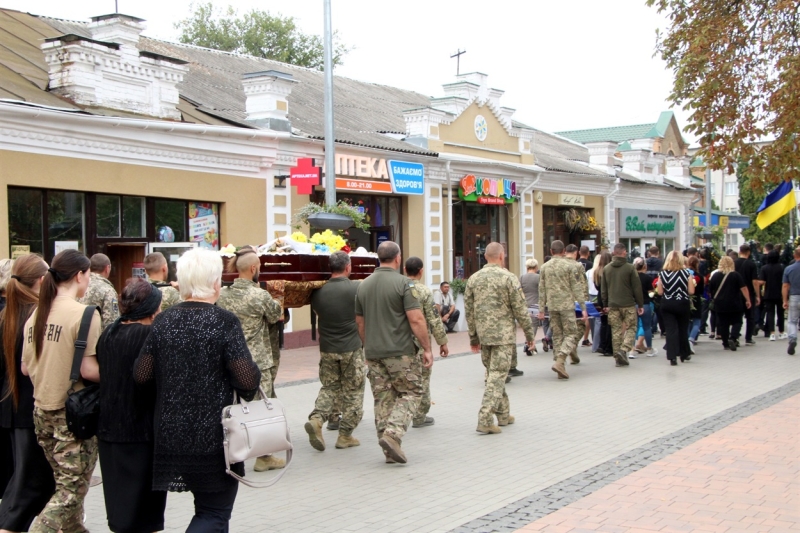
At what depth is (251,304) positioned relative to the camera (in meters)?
7.14

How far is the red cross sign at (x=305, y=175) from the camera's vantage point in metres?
16.2

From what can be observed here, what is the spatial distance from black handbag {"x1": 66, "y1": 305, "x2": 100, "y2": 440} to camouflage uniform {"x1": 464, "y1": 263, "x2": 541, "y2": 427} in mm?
4766

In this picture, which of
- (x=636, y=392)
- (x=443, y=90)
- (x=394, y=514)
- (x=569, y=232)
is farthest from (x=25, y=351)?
(x=569, y=232)

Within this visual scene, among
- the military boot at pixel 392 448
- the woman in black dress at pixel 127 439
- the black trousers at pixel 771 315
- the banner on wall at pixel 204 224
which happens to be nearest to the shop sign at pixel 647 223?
the black trousers at pixel 771 315

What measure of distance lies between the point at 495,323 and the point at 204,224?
26.5ft

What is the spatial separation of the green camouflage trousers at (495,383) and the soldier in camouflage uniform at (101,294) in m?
3.57

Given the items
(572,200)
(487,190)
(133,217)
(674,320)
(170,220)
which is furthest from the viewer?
(572,200)

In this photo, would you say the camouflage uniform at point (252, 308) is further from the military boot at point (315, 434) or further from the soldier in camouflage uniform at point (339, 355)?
the military boot at point (315, 434)

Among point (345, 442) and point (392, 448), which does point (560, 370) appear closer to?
point (345, 442)

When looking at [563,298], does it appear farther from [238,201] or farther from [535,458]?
[238,201]

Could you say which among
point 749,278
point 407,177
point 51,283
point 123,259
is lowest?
point 749,278

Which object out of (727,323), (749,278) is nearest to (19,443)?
(727,323)

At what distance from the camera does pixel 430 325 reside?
27.0 ft

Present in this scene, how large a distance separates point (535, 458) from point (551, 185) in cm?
1879
